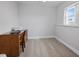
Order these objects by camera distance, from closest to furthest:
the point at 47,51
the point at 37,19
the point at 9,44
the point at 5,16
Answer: the point at 9,44, the point at 47,51, the point at 5,16, the point at 37,19

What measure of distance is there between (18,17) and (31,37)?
1.56 meters

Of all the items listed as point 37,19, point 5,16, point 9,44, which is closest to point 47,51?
point 9,44

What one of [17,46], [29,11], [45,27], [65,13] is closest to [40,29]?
[45,27]

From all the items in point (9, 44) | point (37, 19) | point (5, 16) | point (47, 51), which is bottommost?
point (47, 51)

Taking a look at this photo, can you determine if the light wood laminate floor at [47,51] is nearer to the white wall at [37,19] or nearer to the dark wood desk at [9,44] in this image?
the dark wood desk at [9,44]

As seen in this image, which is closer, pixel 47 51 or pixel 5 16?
pixel 47 51

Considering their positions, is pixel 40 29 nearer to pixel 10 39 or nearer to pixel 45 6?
pixel 45 6

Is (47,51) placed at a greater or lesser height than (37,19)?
lesser

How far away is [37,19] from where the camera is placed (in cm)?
836

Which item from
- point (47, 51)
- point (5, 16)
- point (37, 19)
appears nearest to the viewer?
point (47, 51)

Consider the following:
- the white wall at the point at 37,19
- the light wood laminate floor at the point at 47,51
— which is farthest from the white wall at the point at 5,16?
the white wall at the point at 37,19

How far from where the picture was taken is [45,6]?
830cm

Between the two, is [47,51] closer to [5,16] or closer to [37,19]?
[5,16]

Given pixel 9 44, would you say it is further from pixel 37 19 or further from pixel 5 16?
pixel 37 19
